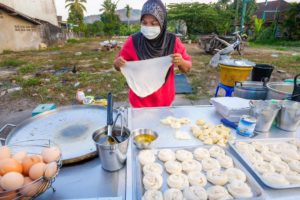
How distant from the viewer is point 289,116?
155 cm

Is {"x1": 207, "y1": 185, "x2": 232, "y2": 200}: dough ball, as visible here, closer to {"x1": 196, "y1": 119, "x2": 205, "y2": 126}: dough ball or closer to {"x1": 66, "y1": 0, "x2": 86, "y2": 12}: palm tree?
{"x1": 196, "y1": 119, "x2": 205, "y2": 126}: dough ball

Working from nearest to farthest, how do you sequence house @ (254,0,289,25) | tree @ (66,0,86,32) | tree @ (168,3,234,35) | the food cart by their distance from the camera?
the food cart < tree @ (168,3,234,35) < house @ (254,0,289,25) < tree @ (66,0,86,32)

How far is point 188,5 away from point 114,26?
16561 mm

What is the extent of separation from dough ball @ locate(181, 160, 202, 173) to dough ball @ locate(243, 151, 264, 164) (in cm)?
34

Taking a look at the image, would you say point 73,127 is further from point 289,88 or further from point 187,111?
point 289,88

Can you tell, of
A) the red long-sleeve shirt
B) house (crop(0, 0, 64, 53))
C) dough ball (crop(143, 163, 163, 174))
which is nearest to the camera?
dough ball (crop(143, 163, 163, 174))

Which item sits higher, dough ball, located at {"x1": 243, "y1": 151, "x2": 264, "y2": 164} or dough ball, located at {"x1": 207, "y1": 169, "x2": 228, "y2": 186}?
dough ball, located at {"x1": 243, "y1": 151, "x2": 264, "y2": 164}

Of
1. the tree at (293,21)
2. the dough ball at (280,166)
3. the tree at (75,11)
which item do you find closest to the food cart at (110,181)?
the dough ball at (280,166)

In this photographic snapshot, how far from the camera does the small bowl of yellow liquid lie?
1.33 meters

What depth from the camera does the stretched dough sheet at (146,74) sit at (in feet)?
6.48

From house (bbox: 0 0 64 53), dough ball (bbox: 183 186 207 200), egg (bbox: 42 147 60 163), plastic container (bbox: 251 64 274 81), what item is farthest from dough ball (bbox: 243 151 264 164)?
house (bbox: 0 0 64 53)

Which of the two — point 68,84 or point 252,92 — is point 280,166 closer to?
point 252,92

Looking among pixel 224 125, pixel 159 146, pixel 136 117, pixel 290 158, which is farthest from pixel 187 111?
pixel 290 158

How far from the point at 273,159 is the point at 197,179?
580 mm
